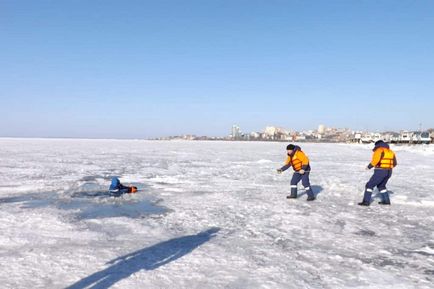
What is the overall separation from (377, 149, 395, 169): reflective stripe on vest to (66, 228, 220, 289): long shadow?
15.4 ft

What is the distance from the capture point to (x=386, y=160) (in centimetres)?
861

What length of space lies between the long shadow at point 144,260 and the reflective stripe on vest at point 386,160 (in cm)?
470

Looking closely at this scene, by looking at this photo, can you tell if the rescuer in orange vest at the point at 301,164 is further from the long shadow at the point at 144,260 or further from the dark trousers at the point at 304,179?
the long shadow at the point at 144,260

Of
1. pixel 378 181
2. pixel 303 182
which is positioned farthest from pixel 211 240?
pixel 378 181

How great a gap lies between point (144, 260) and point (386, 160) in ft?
20.5

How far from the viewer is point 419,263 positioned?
475cm

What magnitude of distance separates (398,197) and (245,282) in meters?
7.04

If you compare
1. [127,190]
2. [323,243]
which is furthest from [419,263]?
[127,190]

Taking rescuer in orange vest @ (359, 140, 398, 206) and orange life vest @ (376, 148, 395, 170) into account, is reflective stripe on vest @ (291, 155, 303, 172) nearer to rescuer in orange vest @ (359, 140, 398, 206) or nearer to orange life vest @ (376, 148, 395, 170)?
rescuer in orange vest @ (359, 140, 398, 206)

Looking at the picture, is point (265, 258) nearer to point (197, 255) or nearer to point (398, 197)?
point (197, 255)

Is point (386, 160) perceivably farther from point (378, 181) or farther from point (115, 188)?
point (115, 188)

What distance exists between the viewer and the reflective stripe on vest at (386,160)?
338 inches

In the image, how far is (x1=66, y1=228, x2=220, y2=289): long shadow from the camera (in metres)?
3.96

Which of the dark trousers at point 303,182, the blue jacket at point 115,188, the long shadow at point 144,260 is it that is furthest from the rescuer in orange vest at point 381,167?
the blue jacket at point 115,188
